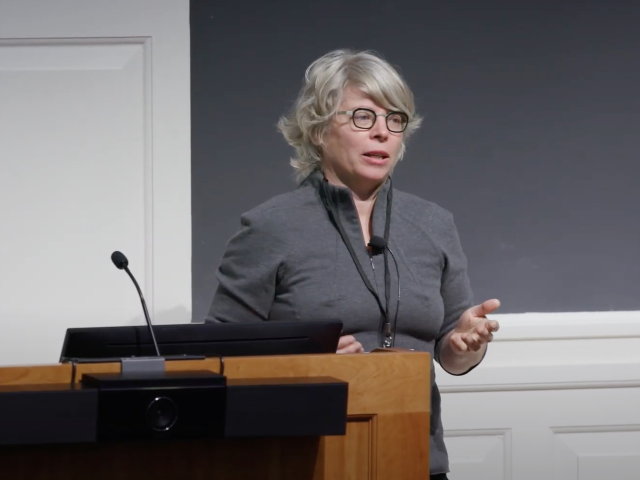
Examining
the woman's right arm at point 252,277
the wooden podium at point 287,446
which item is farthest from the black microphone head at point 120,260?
the woman's right arm at point 252,277

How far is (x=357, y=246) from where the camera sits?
1.90m

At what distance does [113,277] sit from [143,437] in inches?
67.3

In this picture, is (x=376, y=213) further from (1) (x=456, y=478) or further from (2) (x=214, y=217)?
(1) (x=456, y=478)

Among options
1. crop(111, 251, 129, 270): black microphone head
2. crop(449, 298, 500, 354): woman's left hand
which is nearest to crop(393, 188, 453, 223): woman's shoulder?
crop(449, 298, 500, 354): woman's left hand

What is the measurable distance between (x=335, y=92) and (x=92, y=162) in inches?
40.2

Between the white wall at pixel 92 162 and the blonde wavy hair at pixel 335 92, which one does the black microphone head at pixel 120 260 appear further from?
the white wall at pixel 92 162

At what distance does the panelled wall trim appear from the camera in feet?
9.07

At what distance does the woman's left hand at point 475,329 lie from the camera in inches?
66.6

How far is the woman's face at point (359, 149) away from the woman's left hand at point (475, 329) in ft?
1.17

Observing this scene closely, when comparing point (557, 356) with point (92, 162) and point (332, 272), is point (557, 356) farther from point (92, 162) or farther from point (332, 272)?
point (92, 162)

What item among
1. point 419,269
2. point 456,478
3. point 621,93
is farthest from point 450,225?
point 621,93

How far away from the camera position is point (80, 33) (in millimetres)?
2727

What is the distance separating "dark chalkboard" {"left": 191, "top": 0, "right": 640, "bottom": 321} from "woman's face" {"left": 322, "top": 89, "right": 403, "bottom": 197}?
2.85 feet

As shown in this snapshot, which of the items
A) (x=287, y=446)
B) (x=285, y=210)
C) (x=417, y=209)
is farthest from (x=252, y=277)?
(x=287, y=446)
